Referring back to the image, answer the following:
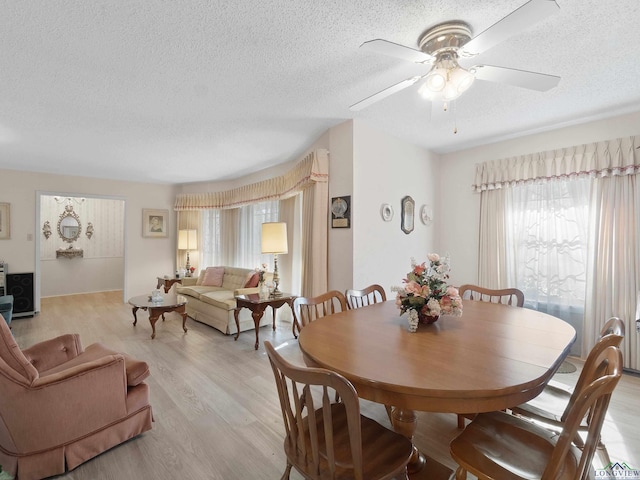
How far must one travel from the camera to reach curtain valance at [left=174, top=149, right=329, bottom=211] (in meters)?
3.41

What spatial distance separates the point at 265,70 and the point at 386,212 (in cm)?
195

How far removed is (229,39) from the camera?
1836mm

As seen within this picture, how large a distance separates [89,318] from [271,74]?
502 cm

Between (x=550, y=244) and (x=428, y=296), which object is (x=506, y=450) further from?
(x=550, y=244)

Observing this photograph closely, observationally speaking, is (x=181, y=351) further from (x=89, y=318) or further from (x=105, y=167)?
(x=105, y=167)

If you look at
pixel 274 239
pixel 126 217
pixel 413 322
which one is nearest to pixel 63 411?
pixel 413 322

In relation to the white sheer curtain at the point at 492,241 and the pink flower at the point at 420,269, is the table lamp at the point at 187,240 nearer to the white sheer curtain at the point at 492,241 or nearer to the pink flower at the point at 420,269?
the white sheer curtain at the point at 492,241

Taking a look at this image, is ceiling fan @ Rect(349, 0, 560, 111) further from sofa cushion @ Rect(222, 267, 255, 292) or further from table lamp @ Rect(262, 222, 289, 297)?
sofa cushion @ Rect(222, 267, 255, 292)

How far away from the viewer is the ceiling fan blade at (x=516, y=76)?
1616 mm

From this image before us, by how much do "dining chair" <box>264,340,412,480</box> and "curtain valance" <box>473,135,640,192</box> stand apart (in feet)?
10.7

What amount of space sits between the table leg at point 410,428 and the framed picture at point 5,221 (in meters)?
6.59

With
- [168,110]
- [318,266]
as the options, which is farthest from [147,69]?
[318,266]

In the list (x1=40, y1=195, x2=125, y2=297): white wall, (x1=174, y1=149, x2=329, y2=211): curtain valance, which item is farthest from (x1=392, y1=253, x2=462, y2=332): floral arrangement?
(x1=40, y1=195, x2=125, y2=297): white wall

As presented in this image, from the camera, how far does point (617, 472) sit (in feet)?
5.47
